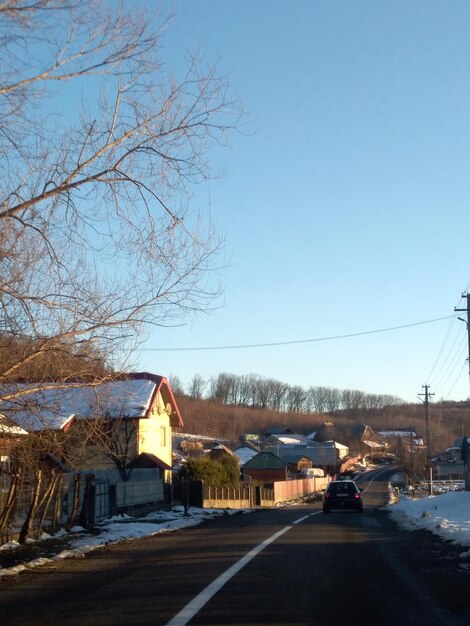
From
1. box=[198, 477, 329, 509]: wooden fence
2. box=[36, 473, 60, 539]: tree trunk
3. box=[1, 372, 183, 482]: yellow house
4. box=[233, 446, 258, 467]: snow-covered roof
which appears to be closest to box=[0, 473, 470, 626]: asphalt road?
box=[36, 473, 60, 539]: tree trunk

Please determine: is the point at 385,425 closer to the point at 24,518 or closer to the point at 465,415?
the point at 465,415

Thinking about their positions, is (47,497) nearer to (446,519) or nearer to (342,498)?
(446,519)

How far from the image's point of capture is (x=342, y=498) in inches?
1383

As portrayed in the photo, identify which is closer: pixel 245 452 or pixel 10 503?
pixel 10 503

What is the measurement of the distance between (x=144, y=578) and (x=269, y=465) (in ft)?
236

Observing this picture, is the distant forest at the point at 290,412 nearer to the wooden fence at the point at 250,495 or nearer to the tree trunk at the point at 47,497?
the wooden fence at the point at 250,495

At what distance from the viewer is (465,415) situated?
527ft

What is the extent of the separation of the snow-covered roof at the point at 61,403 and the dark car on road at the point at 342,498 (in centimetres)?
2214

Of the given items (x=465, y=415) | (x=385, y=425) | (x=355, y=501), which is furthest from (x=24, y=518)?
(x=385, y=425)

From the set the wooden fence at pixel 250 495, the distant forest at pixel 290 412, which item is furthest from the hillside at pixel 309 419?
the wooden fence at pixel 250 495

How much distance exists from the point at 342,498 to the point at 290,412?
477ft

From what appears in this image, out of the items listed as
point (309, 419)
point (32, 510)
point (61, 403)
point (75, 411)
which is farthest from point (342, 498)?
point (309, 419)

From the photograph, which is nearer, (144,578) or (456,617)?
(456,617)

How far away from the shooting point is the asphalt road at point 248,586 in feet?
27.9
